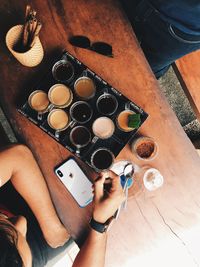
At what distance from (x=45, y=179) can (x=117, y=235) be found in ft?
1.54

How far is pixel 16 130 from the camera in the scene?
168 centimetres

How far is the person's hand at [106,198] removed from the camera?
5.15 ft

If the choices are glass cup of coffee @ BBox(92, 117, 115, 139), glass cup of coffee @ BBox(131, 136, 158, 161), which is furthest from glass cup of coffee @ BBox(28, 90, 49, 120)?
glass cup of coffee @ BBox(131, 136, 158, 161)

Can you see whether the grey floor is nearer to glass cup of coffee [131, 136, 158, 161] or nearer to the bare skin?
glass cup of coffee [131, 136, 158, 161]

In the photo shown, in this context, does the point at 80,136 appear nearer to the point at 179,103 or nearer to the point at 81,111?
the point at 81,111

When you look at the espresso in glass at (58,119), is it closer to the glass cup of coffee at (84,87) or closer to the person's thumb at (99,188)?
the glass cup of coffee at (84,87)

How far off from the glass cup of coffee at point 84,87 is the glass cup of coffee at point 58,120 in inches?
5.2

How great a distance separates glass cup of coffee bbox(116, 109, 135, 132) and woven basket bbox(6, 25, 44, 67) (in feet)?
1.68

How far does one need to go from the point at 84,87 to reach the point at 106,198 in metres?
0.58

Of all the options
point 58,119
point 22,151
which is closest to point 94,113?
point 58,119

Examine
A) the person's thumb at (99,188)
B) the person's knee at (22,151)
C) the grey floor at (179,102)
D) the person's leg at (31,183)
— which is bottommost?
the person's leg at (31,183)

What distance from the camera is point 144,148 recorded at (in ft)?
5.42

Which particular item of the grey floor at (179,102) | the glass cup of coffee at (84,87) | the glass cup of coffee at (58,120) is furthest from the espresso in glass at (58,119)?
the grey floor at (179,102)

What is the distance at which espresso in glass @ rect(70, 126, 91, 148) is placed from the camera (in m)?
1.63
